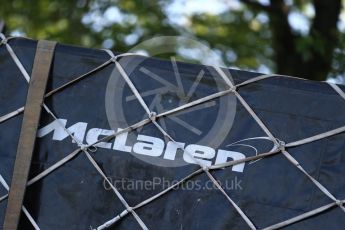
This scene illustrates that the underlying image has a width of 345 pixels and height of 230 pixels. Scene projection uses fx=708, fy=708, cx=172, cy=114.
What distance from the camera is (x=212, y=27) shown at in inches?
529

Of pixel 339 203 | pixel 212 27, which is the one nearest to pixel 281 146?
pixel 339 203

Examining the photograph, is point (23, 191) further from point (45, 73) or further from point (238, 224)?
point (238, 224)

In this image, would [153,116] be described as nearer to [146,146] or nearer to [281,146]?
[146,146]

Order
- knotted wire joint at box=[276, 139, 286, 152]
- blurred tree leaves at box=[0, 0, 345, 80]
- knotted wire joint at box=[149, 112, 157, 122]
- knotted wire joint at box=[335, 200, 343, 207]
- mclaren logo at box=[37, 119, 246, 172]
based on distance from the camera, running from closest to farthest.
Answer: knotted wire joint at box=[335, 200, 343, 207] → knotted wire joint at box=[276, 139, 286, 152] → mclaren logo at box=[37, 119, 246, 172] → knotted wire joint at box=[149, 112, 157, 122] → blurred tree leaves at box=[0, 0, 345, 80]

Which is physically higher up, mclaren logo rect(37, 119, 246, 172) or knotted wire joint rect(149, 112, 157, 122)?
knotted wire joint rect(149, 112, 157, 122)

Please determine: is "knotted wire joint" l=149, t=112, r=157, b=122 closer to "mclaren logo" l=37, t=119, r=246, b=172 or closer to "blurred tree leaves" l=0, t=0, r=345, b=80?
"mclaren logo" l=37, t=119, r=246, b=172

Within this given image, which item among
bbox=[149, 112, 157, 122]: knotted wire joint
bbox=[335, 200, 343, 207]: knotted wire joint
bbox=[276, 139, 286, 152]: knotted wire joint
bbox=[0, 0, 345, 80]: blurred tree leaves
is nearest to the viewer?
bbox=[335, 200, 343, 207]: knotted wire joint

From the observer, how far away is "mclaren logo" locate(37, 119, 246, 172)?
17.2 feet

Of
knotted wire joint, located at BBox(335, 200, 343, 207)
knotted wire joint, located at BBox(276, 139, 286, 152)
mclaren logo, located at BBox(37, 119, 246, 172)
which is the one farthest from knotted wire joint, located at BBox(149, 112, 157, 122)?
knotted wire joint, located at BBox(335, 200, 343, 207)

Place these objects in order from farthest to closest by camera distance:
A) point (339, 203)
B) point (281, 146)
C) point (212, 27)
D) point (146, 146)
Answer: point (212, 27) < point (146, 146) < point (281, 146) < point (339, 203)

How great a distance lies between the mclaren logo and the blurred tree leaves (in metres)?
5.33

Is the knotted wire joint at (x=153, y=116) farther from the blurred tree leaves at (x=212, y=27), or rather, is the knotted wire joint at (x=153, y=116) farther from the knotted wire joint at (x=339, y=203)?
the blurred tree leaves at (x=212, y=27)

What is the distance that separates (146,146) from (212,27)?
835 centimetres

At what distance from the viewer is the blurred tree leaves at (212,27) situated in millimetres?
10797
